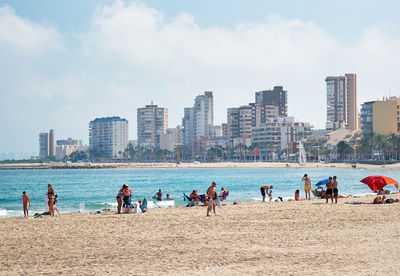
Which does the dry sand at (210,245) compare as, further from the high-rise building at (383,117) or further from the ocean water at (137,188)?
the high-rise building at (383,117)

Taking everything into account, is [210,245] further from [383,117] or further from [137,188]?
[383,117]

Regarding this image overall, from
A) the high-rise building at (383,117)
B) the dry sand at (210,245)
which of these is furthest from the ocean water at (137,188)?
the high-rise building at (383,117)

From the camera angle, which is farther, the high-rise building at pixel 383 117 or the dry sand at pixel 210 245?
the high-rise building at pixel 383 117

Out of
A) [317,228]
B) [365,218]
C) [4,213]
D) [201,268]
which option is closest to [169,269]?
[201,268]

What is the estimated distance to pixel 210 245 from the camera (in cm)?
1459

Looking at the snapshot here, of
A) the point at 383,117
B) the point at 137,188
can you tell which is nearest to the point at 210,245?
the point at 137,188

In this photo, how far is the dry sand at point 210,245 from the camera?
455 inches

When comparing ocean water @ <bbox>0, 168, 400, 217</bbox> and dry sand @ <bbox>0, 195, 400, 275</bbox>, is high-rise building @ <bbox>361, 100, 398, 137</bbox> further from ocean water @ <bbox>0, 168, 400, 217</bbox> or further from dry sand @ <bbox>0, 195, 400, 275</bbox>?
dry sand @ <bbox>0, 195, 400, 275</bbox>

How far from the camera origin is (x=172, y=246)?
1459cm

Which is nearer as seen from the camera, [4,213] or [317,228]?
[317,228]

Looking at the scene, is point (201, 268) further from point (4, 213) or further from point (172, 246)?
point (4, 213)

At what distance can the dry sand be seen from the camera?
1156 cm

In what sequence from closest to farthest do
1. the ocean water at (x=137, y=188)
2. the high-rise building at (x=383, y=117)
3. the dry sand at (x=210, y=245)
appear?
the dry sand at (x=210, y=245)
the ocean water at (x=137, y=188)
the high-rise building at (x=383, y=117)

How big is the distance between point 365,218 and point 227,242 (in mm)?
7150
